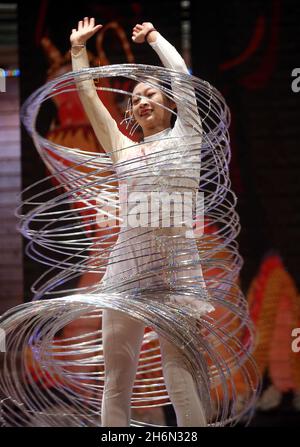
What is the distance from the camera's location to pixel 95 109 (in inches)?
90.4

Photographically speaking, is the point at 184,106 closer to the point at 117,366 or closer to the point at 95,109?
the point at 95,109

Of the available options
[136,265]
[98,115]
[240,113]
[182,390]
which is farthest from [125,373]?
[240,113]

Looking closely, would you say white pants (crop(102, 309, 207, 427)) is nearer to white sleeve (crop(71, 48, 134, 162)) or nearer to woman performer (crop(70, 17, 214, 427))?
woman performer (crop(70, 17, 214, 427))

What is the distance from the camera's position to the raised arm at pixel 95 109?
2299 millimetres

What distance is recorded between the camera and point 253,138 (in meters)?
3.73

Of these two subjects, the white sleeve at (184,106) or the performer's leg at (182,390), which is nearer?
the performer's leg at (182,390)

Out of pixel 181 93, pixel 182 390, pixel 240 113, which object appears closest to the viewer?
pixel 182 390

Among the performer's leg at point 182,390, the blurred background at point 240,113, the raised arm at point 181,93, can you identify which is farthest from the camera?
the blurred background at point 240,113

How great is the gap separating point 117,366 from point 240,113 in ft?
6.19

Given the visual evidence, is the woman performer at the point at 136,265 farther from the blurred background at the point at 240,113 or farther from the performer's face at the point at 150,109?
the blurred background at the point at 240,113

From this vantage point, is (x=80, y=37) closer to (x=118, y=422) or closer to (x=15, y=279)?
(x=118, y=422)

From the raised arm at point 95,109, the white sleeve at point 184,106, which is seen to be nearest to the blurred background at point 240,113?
the raised arm at point 95,109

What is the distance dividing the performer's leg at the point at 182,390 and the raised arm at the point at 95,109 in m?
0.61
